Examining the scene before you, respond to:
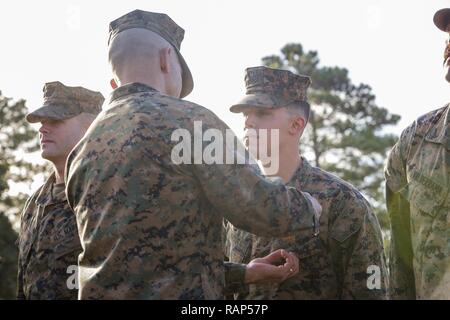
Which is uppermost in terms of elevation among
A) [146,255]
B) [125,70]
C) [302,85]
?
[302,85]

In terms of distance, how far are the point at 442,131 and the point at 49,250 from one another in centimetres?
286

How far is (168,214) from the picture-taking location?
3.34m

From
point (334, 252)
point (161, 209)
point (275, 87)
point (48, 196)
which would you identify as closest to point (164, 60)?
point (161, 209)

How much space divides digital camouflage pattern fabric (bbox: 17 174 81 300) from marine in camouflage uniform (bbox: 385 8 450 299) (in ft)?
7.36

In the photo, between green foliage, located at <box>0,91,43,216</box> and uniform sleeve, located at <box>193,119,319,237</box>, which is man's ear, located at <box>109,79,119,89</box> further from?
green foliage, located at <box>0,91,43,216</box>

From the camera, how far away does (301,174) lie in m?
5.28

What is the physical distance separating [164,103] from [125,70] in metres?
0.41

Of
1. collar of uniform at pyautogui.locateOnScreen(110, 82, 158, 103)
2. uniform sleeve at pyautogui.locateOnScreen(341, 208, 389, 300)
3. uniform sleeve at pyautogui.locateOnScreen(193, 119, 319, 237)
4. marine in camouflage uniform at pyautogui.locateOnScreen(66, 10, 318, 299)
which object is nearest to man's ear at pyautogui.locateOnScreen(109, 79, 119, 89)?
collar of uniform at pyautogui.locateOnScreen(110, 82, 158, 103)

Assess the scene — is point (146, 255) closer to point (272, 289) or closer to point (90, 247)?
point (90, 247)

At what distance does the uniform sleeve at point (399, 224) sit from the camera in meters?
4.52

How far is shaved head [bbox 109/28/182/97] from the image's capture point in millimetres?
3764

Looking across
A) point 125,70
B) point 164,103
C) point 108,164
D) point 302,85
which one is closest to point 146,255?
point 108,164

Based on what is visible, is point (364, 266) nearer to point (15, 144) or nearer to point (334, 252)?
point (334, 252)

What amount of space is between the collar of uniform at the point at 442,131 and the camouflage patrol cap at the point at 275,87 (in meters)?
1.38
